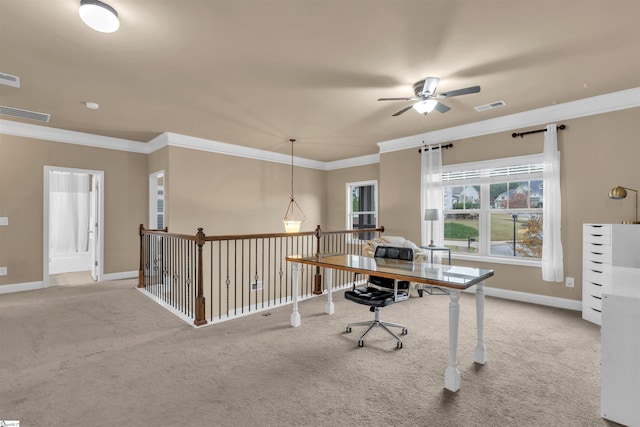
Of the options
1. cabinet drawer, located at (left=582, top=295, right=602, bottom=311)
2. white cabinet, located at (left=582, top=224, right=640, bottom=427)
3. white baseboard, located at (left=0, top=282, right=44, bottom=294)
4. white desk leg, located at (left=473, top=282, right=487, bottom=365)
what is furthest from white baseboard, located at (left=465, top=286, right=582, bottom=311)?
white baseboard, located at (left=0, top=282, right=44, bottom=294)

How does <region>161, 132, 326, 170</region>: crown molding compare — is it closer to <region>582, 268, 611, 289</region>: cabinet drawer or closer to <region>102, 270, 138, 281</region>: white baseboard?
<region>102, 270, 138, 281</region>: white baseboard

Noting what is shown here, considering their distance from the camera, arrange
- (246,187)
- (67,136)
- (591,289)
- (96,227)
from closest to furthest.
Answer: (591,289) < (67,136) < (96,227) < (246,187)

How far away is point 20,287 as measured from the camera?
Result: 16.0 ft

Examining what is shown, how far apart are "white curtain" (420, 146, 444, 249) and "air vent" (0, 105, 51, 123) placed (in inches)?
233

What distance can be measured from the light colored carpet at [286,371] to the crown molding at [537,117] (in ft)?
8.54

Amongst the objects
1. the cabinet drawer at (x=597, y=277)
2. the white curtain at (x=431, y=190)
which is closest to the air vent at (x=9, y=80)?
the white curtain at (x=431, y=190)

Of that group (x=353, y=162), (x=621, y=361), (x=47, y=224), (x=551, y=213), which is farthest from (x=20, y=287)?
(x=551, y=213)

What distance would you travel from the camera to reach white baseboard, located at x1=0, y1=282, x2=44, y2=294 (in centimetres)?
474

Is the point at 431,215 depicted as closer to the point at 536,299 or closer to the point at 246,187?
the point at 536,299

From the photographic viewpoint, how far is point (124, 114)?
4371 mm

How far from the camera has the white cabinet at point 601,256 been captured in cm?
321

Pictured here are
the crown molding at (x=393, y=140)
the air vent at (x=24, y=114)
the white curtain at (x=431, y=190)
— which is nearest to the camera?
the crown molding at (x=393, y=140)

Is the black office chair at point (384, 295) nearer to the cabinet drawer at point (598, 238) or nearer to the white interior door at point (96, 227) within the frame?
the cabinet drawer at point (598, 238)

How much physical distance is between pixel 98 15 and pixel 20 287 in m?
5.03
